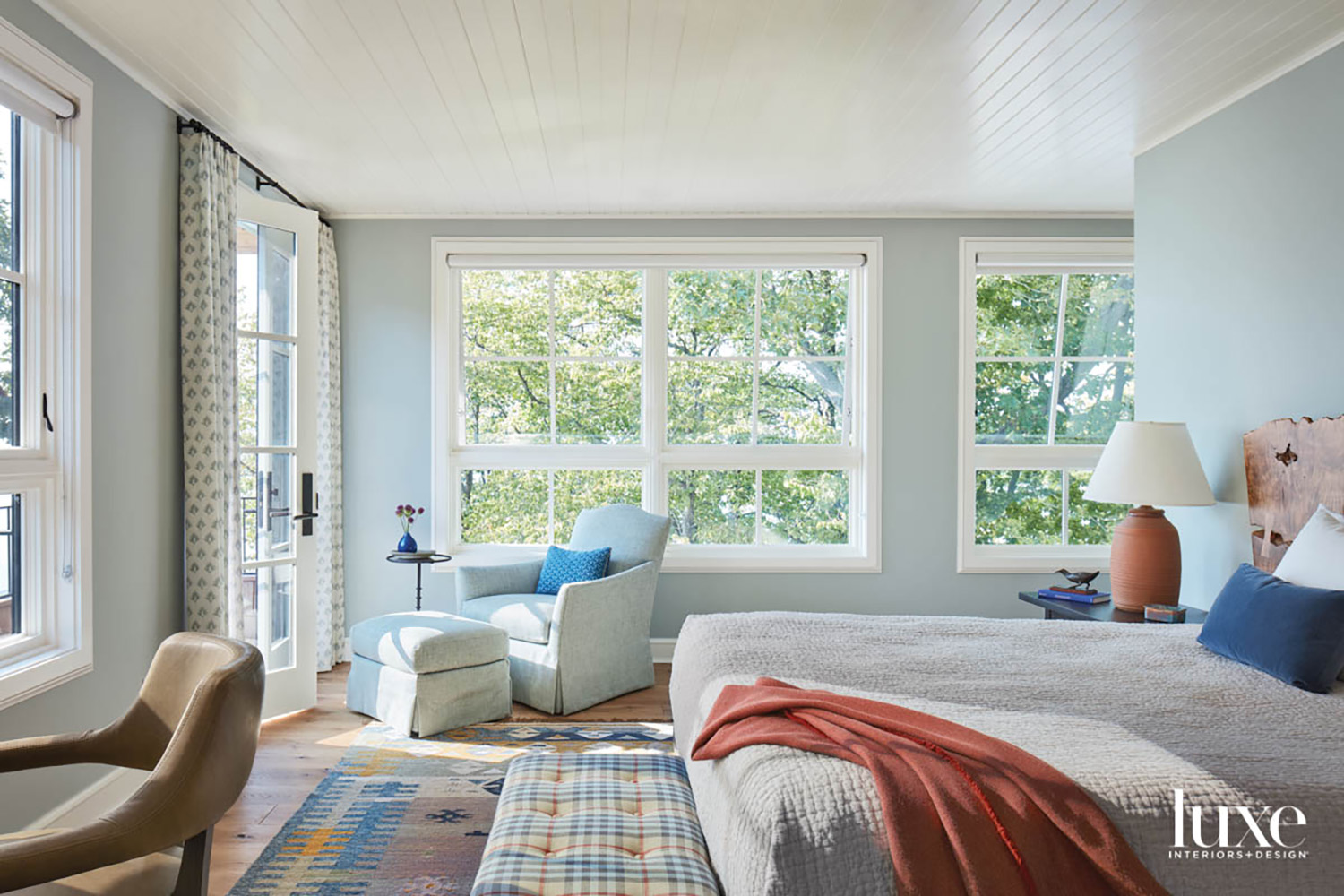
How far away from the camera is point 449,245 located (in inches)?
200

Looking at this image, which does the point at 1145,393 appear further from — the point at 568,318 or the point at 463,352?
the point at 463,352

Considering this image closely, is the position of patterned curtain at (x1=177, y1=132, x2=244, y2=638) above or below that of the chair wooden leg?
above

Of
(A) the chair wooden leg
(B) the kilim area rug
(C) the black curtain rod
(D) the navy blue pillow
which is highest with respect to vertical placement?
(C) the black curtain rod

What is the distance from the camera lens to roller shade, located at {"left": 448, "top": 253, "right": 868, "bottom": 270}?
5.09m

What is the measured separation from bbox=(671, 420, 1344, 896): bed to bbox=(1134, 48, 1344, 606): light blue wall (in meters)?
0.26

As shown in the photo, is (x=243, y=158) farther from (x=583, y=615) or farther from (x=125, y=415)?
(x=583, y=615)

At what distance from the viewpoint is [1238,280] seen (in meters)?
3.33

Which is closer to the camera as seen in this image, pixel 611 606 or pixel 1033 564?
pixel 611 606

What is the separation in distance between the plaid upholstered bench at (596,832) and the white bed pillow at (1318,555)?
1.88m

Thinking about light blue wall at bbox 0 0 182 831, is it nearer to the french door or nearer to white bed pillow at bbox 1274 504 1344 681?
the french door

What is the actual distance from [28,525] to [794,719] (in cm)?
231

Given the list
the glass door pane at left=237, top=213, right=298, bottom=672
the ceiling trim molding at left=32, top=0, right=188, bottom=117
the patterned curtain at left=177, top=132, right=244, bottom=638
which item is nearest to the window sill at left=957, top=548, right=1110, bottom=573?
the glass door pane at left=237, top=213, right=298, bottom=672

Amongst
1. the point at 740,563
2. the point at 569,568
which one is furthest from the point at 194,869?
the point at 740,563

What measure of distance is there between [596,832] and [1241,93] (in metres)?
3.34
